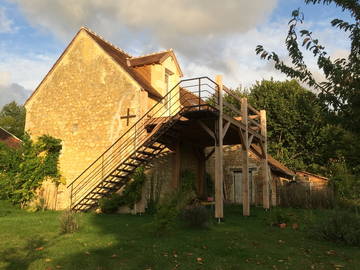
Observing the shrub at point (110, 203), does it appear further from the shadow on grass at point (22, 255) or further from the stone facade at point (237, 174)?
the stone facade at point (237, 174)

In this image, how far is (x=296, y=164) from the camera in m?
27.2

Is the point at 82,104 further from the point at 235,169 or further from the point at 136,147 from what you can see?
the point at 235,169

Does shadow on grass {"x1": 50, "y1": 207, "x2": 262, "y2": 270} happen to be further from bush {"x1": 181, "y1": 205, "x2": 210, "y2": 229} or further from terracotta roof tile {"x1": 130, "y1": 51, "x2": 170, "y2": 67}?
terracotta roof tile {"x1": 130, "y1": 51, "x2": 170, "y2": 67}

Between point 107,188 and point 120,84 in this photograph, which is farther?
point 120,84

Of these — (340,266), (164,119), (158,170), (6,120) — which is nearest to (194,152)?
(158,170)

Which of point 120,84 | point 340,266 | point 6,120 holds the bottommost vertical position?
point 340,266

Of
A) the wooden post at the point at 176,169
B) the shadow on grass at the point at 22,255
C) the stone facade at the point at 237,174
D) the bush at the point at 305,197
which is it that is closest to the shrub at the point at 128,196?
the wooden post at the point at 176,169

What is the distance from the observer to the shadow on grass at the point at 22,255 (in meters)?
5.76

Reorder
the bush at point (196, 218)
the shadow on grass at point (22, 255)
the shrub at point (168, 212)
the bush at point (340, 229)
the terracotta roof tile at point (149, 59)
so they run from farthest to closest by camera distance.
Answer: the terracotta roof tile at point (149, 59), the bush at point (196, 218), the shrub at point (168, 212), the bush at point (340, 229), the shadow on grass at point (22, 255)

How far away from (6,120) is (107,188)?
121 feet

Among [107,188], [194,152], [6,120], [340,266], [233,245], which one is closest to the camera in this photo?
[340,266]

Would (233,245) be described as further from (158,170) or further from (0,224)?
(158,170)

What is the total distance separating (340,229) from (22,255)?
265 inches

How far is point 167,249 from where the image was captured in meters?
6.91
